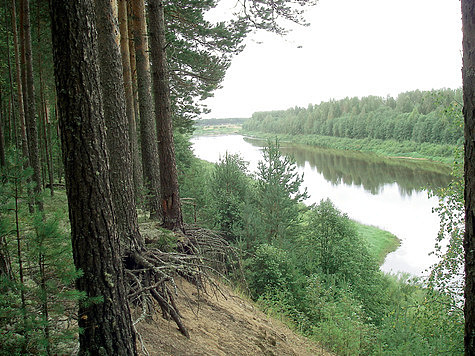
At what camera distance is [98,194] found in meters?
2.60

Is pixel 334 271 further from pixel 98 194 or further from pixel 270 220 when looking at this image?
pixel 98 194

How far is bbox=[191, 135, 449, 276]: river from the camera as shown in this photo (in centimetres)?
1998

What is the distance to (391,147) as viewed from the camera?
6200 centimetres

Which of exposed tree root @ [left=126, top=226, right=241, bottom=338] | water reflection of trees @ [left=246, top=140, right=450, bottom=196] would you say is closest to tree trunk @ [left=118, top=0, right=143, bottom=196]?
exposed tree root @ [left=126, top=226, right=241, bottom=338]

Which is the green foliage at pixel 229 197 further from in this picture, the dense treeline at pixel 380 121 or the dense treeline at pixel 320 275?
the dense treeline at pixel 380 121

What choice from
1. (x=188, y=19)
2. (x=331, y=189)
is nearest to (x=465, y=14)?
(x=188, y=19)

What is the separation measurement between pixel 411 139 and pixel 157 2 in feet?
217

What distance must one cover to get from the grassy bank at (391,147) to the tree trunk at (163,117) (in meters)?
36.1

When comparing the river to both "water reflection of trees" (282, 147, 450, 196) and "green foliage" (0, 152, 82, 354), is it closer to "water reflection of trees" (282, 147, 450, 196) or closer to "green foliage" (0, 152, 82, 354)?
"water reflection of trees" (282, 147, 450, 196)

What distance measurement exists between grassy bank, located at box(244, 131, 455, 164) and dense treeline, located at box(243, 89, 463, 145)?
1.97 meters

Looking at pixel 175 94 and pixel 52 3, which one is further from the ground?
pixel 175 94

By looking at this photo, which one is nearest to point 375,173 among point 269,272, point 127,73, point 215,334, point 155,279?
point 269,272

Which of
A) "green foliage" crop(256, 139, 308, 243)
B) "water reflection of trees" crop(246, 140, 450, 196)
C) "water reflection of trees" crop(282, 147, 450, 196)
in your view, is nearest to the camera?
"green foliage" crop(256, 139, 308, 243)

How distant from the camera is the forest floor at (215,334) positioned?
378 cm
